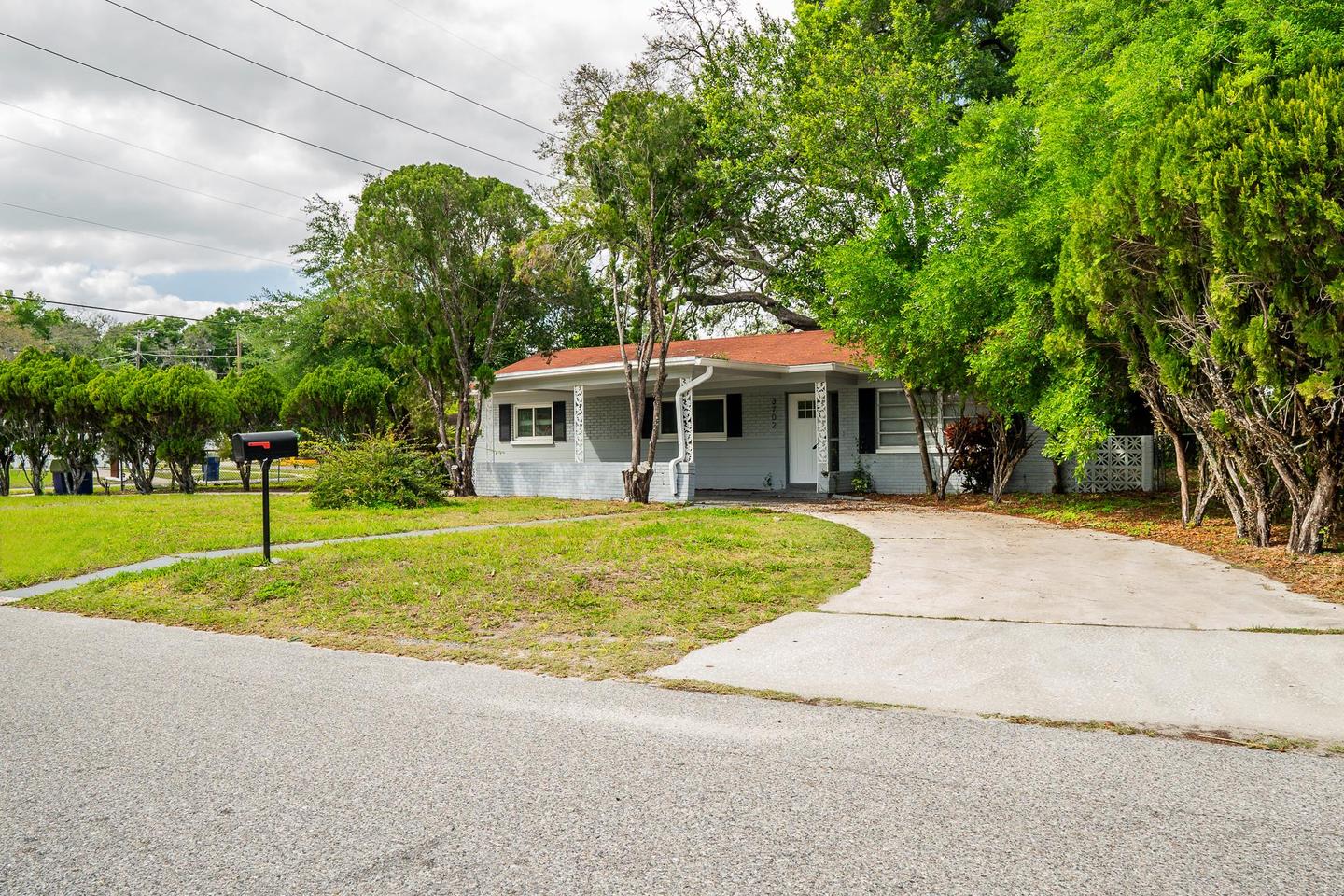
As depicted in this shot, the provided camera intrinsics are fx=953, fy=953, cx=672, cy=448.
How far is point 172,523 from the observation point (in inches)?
603

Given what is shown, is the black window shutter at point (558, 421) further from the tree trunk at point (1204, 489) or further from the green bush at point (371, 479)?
the tree trunk at point (1204, 489)

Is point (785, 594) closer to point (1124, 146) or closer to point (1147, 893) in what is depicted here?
point (1147, 893)

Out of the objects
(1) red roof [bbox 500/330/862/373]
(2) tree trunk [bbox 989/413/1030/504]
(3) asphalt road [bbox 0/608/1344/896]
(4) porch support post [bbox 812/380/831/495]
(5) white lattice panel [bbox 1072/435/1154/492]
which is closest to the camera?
(3) asphalt road [bbox 0/608/1344/896]

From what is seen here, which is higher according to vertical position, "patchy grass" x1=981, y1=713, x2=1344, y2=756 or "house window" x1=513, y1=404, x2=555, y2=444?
"house window" x1=513, y1=404, x2=555, y2=444

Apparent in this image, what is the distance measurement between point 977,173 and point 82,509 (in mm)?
17034

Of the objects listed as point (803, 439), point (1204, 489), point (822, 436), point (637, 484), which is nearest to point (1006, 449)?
point (822, 436)

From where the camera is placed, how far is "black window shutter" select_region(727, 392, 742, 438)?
906 inches

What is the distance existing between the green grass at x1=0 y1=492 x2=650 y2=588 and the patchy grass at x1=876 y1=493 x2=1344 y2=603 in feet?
23.7

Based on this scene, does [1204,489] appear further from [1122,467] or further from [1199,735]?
[1199,735]

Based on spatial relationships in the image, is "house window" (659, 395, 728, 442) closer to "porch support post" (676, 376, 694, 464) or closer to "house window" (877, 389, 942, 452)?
"porch support post" (676, 376, 694, 464)

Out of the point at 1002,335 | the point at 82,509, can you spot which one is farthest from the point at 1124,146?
the point at 82,509

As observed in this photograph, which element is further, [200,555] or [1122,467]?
[1122,467]

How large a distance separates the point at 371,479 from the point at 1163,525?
13771mm

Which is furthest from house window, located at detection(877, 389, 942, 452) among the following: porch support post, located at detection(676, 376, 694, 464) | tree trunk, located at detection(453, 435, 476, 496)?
tree trunk, located at detection(453, 435, 476, 496)
